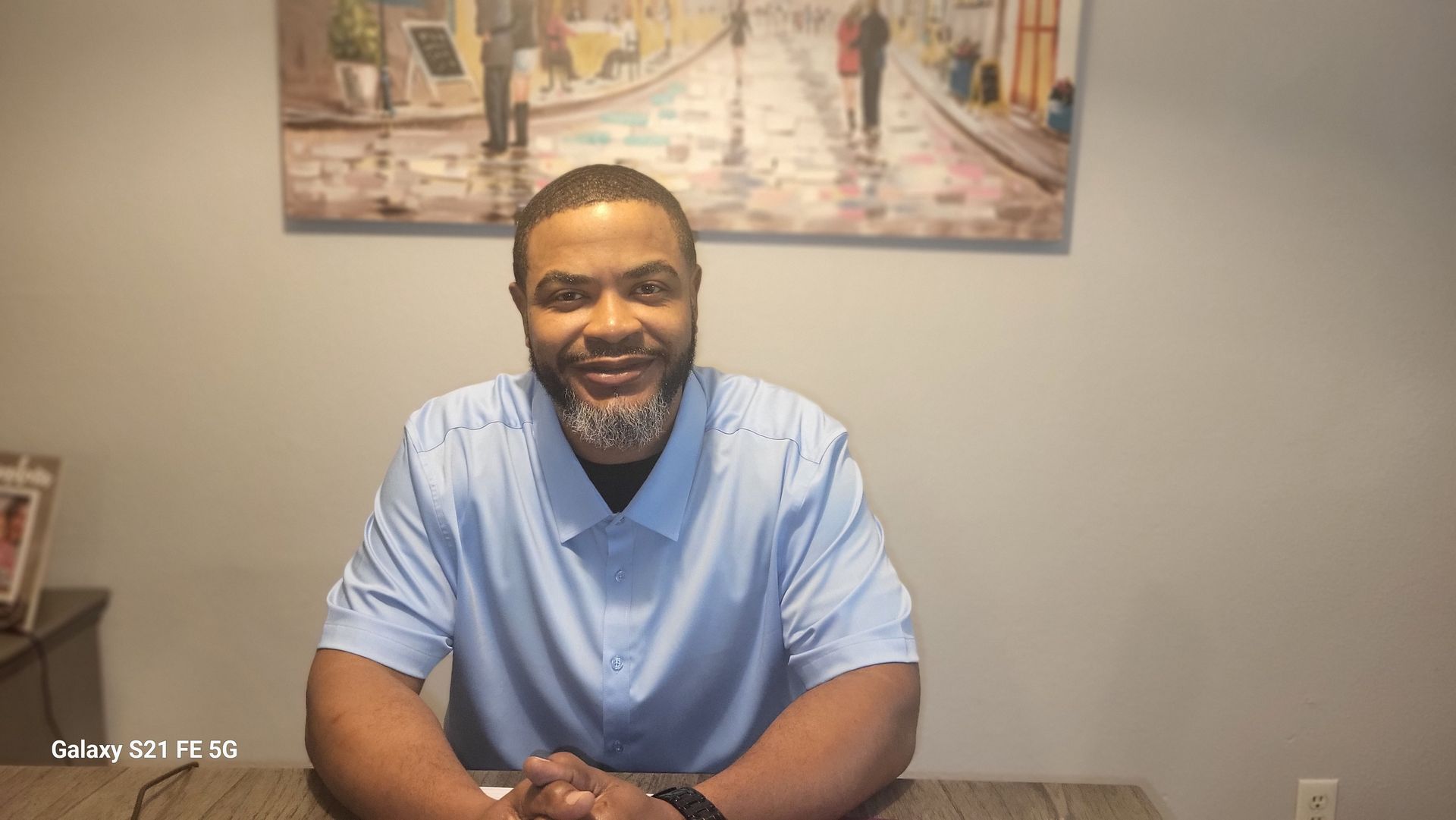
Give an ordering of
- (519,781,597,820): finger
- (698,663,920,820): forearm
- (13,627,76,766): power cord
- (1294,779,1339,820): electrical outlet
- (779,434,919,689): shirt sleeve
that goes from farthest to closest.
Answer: (1294,779,1339,820): electrical outlet
(13,627,76,766): power cord
(779,434,919,689): shirt sleeve
(698,663,920,820): forearm
(519,781,597,820): finger

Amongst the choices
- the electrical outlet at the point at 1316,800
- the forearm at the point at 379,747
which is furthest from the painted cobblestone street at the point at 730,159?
the electrical outlet at the point at 1316,800

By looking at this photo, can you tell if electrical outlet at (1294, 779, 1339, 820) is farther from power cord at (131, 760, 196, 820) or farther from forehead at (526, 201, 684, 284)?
power cord at (131, 760, 196, 820)

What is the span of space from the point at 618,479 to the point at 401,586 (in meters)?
0.30

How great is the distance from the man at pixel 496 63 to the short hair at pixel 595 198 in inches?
24.4

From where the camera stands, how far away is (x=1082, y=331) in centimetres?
191

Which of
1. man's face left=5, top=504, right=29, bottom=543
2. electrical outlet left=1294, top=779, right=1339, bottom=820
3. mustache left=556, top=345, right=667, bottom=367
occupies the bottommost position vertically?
electrical outlet left=1294, top=779, right=1339, bottom=820

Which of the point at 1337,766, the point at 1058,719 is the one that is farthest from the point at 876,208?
the point at 1337,766

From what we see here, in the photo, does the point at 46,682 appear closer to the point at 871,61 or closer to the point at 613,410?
the point at 613,410

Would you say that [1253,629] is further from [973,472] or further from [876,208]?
[876,208]

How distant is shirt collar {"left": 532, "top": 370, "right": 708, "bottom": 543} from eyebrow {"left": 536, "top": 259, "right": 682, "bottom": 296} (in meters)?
0.16

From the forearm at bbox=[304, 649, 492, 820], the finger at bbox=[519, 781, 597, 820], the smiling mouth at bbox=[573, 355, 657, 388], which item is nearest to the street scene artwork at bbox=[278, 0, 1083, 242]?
the smiling mouth at bbox=[573, 355, 657, 388]

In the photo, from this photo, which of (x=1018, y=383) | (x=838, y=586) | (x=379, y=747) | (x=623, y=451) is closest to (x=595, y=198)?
(x=623, y=451)

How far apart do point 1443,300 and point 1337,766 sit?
0.95 meters

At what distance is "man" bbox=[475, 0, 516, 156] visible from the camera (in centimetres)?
179
